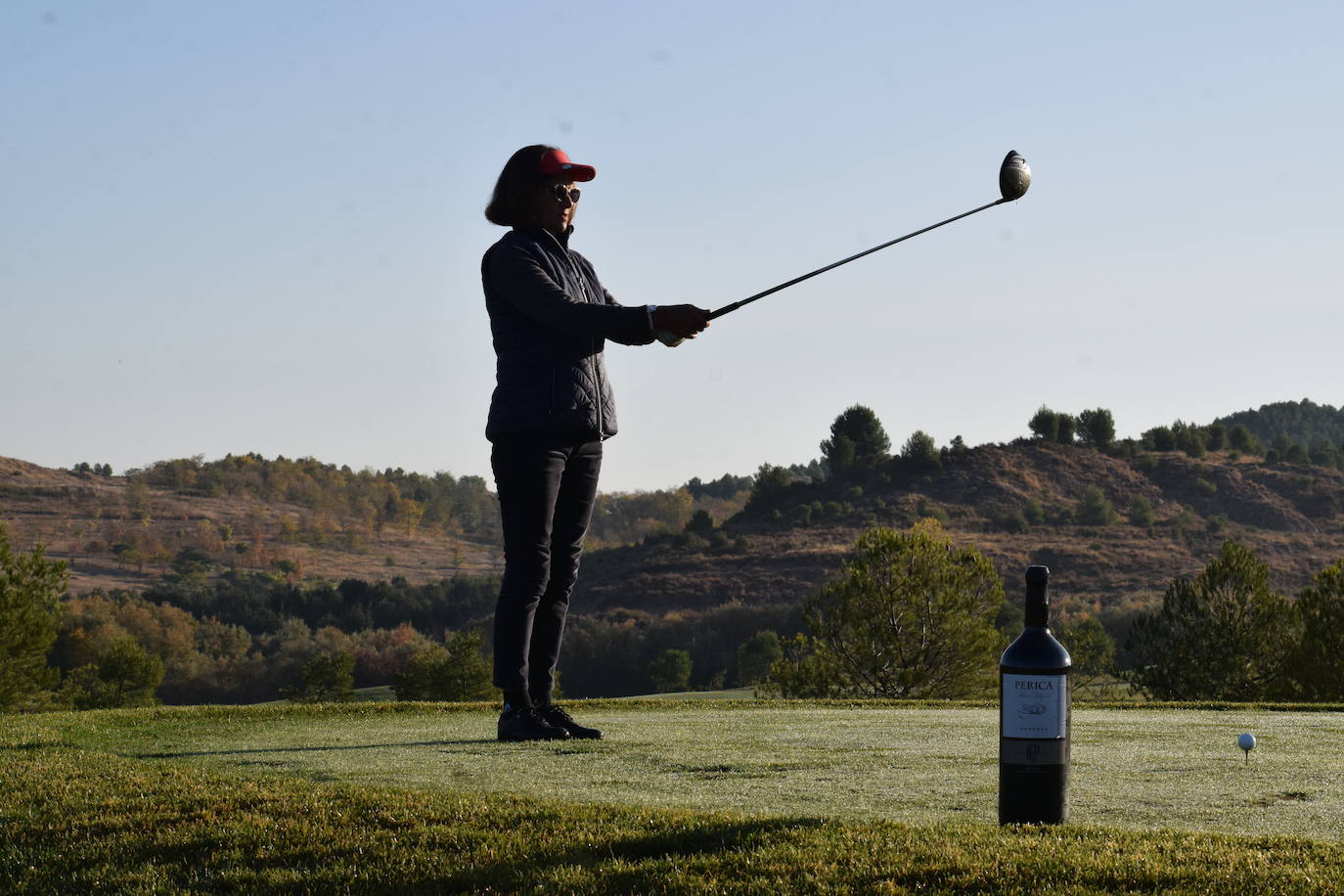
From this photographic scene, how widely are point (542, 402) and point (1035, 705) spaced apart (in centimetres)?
336

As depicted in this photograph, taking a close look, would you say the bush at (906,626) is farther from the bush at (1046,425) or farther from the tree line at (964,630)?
the bush at (1046,425)

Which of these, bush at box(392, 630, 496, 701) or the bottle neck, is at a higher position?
the bottle neck

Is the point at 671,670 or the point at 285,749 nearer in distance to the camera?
the point at 285,749

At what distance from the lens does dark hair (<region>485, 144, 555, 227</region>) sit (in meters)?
7.14

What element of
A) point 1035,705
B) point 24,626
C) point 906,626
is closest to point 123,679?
point 24,626

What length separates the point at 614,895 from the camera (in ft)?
11.9

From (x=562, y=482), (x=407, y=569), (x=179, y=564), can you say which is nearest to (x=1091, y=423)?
(x=407, y=569)

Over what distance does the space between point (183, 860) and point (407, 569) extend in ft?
649

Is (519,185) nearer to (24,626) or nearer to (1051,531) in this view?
(24,626)

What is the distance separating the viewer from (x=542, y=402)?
671cm

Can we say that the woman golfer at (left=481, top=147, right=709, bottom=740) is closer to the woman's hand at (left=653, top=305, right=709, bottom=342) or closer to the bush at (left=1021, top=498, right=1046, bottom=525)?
the woman's hand at (left=653, top=305, right=709, bottom=342)

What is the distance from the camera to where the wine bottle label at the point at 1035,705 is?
12.7ft

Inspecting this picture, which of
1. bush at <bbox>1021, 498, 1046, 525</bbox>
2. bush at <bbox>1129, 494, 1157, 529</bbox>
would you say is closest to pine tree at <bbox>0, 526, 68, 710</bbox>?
bush at <bbox>1021, 498, 1046, 525</bbox>

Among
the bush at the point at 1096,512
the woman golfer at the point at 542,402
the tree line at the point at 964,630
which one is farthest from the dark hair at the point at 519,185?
the bush at the point at 1096,512
